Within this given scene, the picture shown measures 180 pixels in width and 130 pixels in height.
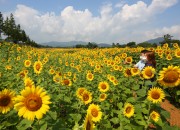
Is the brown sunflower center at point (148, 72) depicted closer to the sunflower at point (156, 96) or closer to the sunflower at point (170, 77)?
the sunflower at point (156, 96)

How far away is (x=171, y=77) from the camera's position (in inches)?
138

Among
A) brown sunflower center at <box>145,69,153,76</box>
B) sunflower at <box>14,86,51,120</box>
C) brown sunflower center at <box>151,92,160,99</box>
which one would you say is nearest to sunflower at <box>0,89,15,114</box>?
sunflower at <box>14,86,51,120</box>

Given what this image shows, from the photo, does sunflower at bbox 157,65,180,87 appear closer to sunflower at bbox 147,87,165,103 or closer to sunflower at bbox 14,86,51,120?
sunflower at bbox 147,87,165,103

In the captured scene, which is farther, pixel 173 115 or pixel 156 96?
pixel 173 115

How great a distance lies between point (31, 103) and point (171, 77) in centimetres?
170

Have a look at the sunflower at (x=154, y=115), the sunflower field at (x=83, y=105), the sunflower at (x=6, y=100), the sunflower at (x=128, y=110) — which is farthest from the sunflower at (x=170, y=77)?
the sunflower at (x=6, y=100)

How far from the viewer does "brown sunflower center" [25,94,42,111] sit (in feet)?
9.34

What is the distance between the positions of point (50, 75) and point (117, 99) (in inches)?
72.8

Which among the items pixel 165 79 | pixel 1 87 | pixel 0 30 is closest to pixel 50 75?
pixel 1 87

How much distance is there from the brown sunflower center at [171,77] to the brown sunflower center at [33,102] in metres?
1.55

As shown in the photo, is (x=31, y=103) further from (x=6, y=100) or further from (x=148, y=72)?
(x=148, y=72)

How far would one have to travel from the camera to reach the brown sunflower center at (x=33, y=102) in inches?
112

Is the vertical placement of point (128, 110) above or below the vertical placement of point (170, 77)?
below

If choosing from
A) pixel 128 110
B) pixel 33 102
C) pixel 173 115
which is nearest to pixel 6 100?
pixel 33 102
